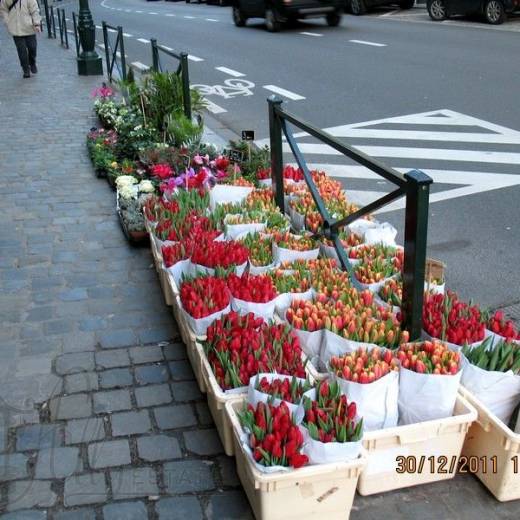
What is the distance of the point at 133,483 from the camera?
3119 mm

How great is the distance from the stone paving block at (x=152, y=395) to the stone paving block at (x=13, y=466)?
0.65 meters

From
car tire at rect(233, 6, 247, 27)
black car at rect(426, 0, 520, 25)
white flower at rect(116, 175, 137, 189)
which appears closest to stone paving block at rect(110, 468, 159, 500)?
white flower at rect(116, 175, 137, 189)

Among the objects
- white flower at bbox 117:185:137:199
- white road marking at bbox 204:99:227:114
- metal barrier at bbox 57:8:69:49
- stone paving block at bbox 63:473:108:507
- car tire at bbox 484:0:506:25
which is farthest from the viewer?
metal barrier at bbox 57:8:69:49

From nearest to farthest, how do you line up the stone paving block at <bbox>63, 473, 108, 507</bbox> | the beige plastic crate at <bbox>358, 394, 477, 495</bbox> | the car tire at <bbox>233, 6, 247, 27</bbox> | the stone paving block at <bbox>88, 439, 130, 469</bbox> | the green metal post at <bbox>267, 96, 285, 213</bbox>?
1. the beige plastic crate at <bbox>358, 394, 477, 495</bbox>
2. the stone paving block at <bbox>63, 473, 108, 507</bbox>
3. the stone paving block at <bbox>88, 439, 130, 469</bbox>
4. the green metal post at <bbox>267, 96, 285, 213</bbox>
5. the car tire at <bbox>233, 6, 247, 27</bbox>

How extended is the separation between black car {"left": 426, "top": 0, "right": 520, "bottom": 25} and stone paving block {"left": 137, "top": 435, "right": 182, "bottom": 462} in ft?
57.0

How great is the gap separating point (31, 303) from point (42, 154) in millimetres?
4410

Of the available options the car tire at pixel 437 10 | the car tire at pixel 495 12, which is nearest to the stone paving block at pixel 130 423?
the car tire at pixel 495 12

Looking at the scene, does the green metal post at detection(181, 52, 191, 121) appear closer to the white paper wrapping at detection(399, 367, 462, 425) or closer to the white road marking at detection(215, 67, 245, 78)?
the white paper wrapping at detection(399, 367, 462, 425)

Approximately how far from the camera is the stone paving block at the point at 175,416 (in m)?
3.52

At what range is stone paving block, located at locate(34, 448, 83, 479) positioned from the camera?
125 inches

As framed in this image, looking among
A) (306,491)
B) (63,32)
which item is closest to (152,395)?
(306,491)

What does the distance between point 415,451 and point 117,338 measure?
2.08 meters

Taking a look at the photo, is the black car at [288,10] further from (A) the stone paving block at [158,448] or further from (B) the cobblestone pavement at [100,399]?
(A) the stone paving block at [158,448]

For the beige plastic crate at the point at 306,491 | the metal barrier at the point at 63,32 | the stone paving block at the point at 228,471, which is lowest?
the stone paving block at the point at 228,471
